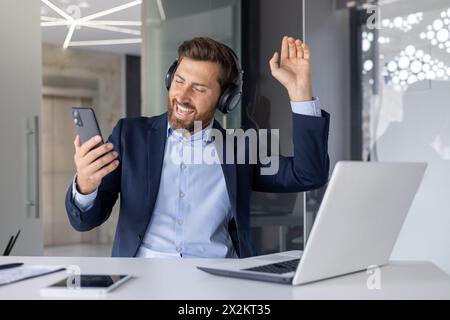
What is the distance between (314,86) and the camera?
3.61 metres

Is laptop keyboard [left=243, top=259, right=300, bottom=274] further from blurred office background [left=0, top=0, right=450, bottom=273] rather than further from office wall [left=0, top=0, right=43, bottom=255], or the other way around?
office wall [left=0, top=0, right=43, bottom=255]

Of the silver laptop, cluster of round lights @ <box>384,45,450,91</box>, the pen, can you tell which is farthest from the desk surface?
cluster of round lights @ <box>384,45,450,91</box>

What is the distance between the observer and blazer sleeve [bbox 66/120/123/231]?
1.75 meters

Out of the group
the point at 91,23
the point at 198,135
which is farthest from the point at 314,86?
the point at 91,23

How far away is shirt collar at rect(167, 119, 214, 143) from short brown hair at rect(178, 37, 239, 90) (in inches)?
6.1

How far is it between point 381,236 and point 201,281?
1.27ft

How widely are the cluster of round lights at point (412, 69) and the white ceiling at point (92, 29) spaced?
2.88m

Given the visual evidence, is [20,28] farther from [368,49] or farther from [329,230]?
[329,230]

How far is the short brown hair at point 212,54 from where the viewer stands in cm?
208

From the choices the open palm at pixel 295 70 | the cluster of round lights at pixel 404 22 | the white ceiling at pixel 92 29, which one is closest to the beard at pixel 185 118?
the open palm at pixel 295 70

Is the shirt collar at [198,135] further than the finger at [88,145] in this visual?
Yes

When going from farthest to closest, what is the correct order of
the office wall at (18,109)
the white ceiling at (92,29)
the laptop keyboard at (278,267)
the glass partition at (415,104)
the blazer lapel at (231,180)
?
the white ceiling at (92,29)
the office wall at (18,109)
the glass partition at (415,104)
the blazer lapel at (231,180)
the laptop keyboard at (278,267)

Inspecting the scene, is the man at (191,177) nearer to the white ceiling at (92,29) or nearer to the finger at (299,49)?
the finger at (299,49)

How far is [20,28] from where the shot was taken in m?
3.67
